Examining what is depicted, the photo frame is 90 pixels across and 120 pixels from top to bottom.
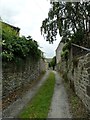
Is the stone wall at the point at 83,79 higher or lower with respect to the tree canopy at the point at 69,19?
lower

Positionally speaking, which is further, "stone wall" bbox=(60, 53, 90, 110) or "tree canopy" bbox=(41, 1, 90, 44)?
"tree canopy" bbox=(41, 1, 90, 44)

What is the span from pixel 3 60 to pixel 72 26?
10.8m

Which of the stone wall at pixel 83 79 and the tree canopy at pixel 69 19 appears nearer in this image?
the stone wall at pixel 83 79

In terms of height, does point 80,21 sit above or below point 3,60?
above

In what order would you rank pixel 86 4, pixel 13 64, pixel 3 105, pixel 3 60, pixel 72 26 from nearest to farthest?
pixel 3 105 → pixel 3 60 → pixel 13 64 → pixel 86 4 → pixel 72 26

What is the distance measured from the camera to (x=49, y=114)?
27.3 ft

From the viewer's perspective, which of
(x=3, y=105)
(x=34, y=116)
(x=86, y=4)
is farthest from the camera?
(x=86, y=4)

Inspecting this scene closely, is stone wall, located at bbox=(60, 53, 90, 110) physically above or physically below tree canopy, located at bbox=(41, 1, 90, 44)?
below

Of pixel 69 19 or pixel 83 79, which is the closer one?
pixel 83 79

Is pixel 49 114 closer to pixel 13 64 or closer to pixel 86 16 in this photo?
pixel 13 64

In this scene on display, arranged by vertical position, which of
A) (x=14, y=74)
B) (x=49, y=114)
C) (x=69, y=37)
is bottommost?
(x=49, y=114)

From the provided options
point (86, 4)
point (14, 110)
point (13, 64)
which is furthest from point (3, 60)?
point (86, 4)

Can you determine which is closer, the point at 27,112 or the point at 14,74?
the point at 27,112

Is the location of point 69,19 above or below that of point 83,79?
above
